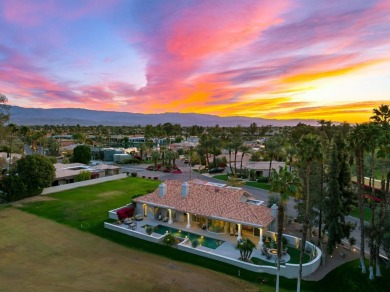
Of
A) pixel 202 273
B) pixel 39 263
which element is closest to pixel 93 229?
pixel 39 263

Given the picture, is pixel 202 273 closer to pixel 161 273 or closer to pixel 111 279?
pixel 161 273

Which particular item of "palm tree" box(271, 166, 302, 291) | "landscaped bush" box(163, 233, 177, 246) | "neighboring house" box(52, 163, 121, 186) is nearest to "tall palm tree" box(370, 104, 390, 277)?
"palm tree" box(271, 166, 302, 291)

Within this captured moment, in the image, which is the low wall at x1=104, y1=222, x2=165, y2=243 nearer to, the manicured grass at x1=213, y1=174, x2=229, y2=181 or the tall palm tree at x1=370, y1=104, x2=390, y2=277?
the tall palm tree at x1=370, y1=104, x2=390, y2=277

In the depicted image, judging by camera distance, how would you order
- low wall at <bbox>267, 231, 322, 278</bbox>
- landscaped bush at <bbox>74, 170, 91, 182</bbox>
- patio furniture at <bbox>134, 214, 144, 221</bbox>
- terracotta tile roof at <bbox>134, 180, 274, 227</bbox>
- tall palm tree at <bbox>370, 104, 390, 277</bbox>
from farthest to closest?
landscaped bush at <bbox>74, 170, 91, 182</bbox>
patio furniture at <bbox>134, 214, 144, 221</bbox>
terracotta tile roof at <bbox>134, 180, 274, 227</bbox>
low wall at <bbox>267, 231, 322, 278</bbox>
tall palm tree at <bbox>370, 104, 390, 277</bbox>

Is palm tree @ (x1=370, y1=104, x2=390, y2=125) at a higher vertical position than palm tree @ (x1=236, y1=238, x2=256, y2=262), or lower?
higher

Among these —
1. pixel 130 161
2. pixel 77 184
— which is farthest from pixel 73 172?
pixel 130 161
